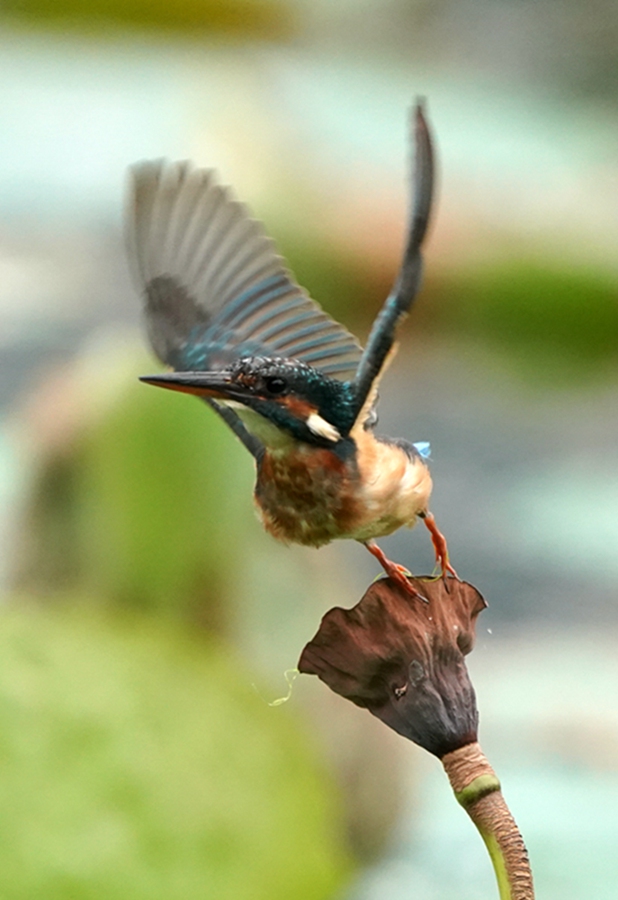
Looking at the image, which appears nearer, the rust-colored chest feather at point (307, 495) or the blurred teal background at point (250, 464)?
the rust-colored chest feather at point (307, 495)

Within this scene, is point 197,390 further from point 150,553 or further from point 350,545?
point 350,545

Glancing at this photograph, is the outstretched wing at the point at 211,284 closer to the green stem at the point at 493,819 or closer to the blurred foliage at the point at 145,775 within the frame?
the green stem at the point at 493,819

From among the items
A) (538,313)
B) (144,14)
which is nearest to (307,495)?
(538,313)

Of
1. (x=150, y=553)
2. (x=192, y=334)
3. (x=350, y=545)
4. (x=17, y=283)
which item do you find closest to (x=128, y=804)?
(x=150, y=553)

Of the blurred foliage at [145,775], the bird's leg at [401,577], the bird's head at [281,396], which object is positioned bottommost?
the blurred foliage at [145,775]

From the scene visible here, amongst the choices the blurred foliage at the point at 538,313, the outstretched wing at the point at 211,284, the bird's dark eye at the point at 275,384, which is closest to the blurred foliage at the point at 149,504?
the outstretched wing at the point at 211,284

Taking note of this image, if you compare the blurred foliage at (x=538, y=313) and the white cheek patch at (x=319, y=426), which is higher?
the blurred foliage at (x=538, y=313)

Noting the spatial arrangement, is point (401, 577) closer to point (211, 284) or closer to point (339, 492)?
point (339, 492)
